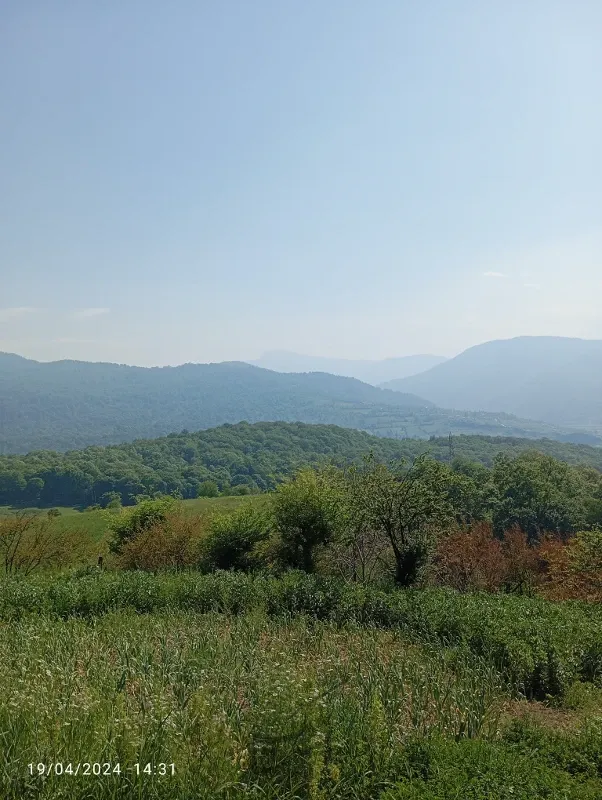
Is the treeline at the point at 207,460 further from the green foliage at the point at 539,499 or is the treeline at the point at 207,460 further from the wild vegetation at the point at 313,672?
the wild vegetation at the point at 313,672

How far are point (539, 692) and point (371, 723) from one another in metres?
4.17

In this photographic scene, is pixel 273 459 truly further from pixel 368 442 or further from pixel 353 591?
pixel 353 591

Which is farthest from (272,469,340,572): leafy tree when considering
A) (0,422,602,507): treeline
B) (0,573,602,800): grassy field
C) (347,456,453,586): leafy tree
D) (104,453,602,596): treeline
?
(0,422,602,507): treeline

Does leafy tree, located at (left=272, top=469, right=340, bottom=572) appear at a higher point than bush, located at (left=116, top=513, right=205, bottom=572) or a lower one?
higher

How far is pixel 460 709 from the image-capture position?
17.8 ft

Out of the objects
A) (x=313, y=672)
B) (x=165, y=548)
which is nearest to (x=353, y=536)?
(x=165, y=548)

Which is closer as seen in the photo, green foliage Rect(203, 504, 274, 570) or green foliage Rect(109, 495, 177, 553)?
green foliage Rect(203, 504, 274, 570)

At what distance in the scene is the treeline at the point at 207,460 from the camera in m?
103

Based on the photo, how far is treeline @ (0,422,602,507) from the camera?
103250 mm
